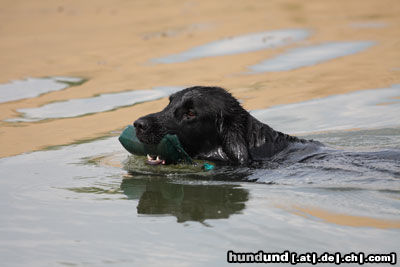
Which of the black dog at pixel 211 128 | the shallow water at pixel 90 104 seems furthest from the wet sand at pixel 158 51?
the black dog at pixel 211 128

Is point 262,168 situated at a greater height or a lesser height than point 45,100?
lesser

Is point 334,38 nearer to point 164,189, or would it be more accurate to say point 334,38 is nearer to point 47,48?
point 47,48

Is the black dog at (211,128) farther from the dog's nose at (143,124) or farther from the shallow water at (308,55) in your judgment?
the shallow water at (308,55)

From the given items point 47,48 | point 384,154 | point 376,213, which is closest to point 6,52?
point 47,48

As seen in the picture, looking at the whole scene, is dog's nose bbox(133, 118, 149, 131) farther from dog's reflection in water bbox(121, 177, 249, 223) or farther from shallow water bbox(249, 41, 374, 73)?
shallow water bbox(249, 41, 374, 73)

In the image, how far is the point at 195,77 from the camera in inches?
537

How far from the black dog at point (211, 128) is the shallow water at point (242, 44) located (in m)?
7.10

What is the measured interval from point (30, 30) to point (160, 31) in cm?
357

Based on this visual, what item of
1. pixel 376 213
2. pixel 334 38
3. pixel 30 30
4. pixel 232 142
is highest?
pixel 30 30

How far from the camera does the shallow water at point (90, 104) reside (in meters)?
11.6

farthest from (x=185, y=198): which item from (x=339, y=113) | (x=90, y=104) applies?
(x=90, y=104)

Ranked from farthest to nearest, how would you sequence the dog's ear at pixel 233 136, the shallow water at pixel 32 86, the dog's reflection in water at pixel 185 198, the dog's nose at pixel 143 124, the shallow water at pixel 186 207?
the shallow water at pixel 32 86 → the dog's ear at pixel 233 136 → the dog's nose at pixel 143 124 → the dog's reflection in water at pixel 185 198 → the shallow water at pixel 186 207

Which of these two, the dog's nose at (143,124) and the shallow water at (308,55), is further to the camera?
the shallow water at (308,55)

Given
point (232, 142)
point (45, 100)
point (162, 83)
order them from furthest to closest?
point (162, 83) < point (45, 100) < point (232, 142)
